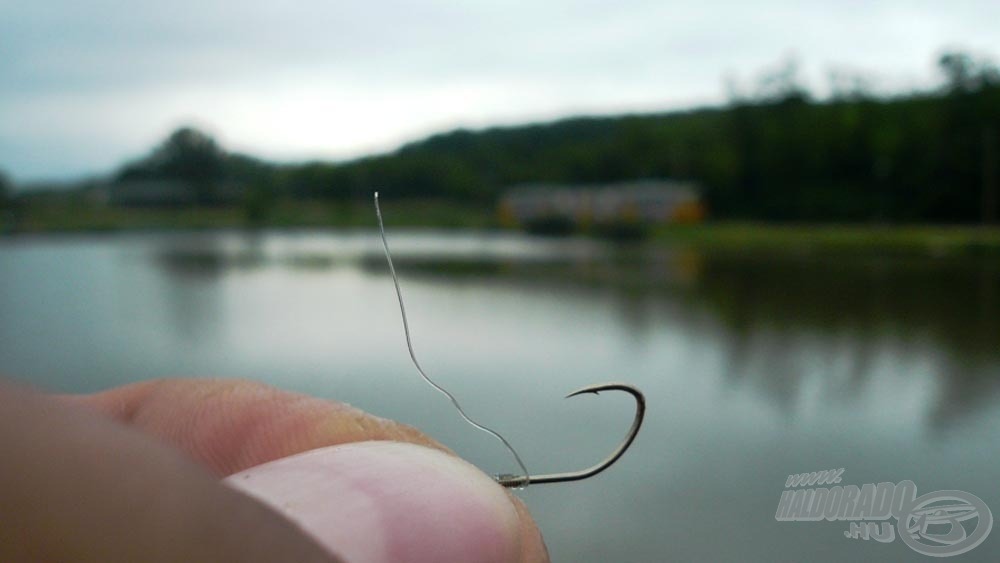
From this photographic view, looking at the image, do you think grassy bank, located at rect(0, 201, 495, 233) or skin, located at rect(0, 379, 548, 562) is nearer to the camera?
skin, located at rect(0, 379, 548, 562)

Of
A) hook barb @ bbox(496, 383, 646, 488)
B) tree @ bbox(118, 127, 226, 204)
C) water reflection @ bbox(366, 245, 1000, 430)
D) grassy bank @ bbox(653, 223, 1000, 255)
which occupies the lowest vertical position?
grassy bank @ bbox(653, 223, 1000, 255)

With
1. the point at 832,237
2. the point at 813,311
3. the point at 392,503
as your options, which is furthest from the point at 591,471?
the point at 832,237

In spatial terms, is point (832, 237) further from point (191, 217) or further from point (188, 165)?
point (188, 165)

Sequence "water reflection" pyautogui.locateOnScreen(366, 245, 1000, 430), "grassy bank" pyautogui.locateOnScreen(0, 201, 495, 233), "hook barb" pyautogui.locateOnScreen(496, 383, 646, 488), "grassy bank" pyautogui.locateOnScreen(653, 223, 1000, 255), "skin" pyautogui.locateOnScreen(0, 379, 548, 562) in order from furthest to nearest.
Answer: "grassy bank" pyautogui.locateOnScreen(653, 223, 1000, 255), "grassy bank" pyautogui.locateOnScreen(0, 201, 495, 233), "water reflection" pyautogui.locateOnScreen(366, 245, 1000, 430), "hook barb" pyautogui.locateOnScreen(496, 383, 646, 488), "skin" pyautogui.locateOnScreen(0, 379, 548, 562)

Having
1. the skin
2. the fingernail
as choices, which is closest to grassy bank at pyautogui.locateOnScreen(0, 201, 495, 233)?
the skin

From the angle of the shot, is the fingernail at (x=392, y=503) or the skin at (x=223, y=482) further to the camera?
the fingernail at (x=392, y=503)

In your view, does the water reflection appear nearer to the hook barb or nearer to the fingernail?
the hook barb

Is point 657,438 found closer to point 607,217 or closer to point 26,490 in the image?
point 26,490

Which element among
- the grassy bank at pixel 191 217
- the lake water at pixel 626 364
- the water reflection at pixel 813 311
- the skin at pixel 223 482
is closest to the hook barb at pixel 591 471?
the skin at pixel 223 482

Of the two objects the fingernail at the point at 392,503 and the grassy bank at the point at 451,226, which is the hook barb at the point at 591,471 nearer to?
the fingernail at the point at 392,503

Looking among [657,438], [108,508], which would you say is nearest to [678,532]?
[657,438]
